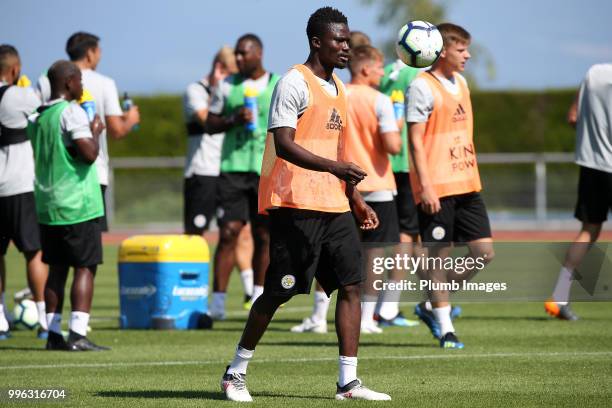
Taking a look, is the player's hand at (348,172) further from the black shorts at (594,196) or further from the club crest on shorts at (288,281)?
the black shorts at (594,196)

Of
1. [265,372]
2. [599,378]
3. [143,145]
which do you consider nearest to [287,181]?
[265,372]

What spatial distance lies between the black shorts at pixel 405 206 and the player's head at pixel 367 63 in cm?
164

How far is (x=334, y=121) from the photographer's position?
784cm

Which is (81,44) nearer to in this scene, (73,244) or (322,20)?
(73,244)

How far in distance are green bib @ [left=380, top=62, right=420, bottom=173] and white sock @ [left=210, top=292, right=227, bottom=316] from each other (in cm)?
229

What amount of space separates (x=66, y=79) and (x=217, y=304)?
362 cm

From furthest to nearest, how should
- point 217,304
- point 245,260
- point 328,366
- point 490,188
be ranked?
point 490,188 → point 245,260 → point 217,304 → point 328,366

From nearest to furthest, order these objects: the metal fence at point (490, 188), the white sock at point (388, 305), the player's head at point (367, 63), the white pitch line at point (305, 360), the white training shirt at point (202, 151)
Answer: the white pitch line at point (305, 360) → the player's head at point (367, 63) → the white sock at point (388, 305) → the white training shirt at point (202, 151) → the metal fence at point (490, 188)

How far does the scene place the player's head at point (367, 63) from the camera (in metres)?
12.0

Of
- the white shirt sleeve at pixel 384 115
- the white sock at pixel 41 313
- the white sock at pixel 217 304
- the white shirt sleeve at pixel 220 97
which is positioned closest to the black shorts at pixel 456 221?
the white shirt sleeve at pixel 384 115

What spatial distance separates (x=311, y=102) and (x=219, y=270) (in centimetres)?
605

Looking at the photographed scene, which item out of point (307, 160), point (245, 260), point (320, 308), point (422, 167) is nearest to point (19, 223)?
point (320, 308)

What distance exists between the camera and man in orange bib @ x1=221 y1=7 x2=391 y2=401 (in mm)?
7652

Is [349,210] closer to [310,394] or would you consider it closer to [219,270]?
[310,394]
